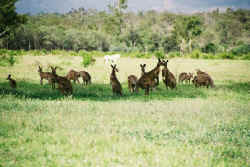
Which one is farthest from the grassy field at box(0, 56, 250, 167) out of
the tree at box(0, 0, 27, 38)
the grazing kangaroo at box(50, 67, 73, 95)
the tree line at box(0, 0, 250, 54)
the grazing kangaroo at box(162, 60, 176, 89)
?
the tree line at box(0, 0, 250, 54)

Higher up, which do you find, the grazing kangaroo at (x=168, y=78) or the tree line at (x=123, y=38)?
the tree line at (x=123, y=38)

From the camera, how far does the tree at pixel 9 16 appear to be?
105ft

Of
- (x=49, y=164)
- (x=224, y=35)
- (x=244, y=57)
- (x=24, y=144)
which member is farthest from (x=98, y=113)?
(x=224, y=35)

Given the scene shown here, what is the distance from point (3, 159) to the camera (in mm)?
4926

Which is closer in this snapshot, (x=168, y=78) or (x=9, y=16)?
(x=168, y=78)

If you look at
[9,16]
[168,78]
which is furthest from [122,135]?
[9,16]

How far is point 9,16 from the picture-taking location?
1288 inches

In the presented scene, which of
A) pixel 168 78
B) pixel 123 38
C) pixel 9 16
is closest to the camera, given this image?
pixel 168 78

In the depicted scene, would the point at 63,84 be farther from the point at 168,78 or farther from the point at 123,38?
the point at 123,38

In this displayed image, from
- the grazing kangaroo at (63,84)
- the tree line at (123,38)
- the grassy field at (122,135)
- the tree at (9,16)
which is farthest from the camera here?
the tree line at (123,38)

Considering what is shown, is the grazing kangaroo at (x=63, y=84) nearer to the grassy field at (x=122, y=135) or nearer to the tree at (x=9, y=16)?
the grassy field at (x=122, y=135)

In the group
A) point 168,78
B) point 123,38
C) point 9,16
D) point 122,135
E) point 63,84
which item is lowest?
point 122,135

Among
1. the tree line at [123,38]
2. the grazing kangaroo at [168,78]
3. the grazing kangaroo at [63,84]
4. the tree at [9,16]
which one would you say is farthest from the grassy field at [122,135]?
the tree line at [123,38]

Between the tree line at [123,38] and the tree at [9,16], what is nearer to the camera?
the tree at [9,16]
